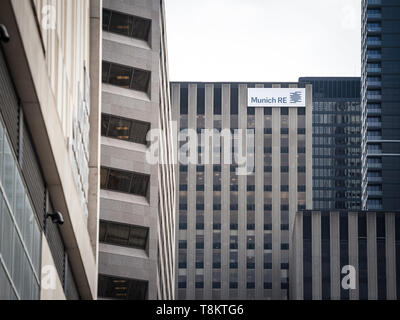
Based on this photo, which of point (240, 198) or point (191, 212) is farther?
point (191, 212)

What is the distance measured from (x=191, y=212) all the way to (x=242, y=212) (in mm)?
9310

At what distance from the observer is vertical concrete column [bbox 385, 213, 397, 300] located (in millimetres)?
118125

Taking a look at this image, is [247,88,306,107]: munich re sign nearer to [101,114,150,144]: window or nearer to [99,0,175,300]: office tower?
[99,0,175,300]: office tower

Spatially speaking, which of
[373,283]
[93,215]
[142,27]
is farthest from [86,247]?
[373,283]

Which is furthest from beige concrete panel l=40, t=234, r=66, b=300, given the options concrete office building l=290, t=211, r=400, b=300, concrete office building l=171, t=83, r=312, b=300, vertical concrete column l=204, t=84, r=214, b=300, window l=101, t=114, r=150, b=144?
vertical concrete column l=204, t=84, r=214, b=300

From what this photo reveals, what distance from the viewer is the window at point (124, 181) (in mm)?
56531

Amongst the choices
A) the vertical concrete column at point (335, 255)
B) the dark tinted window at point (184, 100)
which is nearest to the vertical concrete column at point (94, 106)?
the vertical concrete column at point (335, 255)

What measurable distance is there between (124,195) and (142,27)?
11249 mm

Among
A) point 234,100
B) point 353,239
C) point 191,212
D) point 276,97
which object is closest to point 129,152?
point 353,239

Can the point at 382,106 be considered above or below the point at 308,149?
above

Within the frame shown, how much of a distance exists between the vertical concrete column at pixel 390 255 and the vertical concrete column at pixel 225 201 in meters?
43.9

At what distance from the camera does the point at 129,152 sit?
5738 centimetres

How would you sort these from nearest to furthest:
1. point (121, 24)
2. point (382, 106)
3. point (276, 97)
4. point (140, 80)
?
point (121, 24) < point (140, 80) < point (276, 97) < point (382, 106)

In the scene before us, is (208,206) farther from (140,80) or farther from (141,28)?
(141,28)
